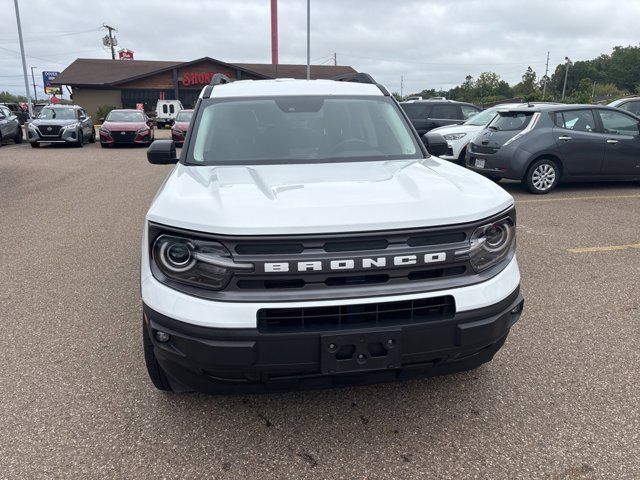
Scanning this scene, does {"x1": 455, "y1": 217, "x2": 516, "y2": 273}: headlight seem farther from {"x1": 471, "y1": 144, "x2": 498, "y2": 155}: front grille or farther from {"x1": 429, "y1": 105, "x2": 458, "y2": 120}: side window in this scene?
{"x1": 429, "y1": 105, "x2": 458, "y2": 120}: side window

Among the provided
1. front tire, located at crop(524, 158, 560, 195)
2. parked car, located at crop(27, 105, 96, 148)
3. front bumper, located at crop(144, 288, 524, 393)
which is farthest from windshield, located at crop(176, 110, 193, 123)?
front bumper, located at crop(144, 288, 524, 393)

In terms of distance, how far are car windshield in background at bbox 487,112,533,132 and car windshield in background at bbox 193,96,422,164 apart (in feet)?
19.9

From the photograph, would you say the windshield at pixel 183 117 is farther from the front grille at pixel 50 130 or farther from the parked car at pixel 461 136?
the parked car at pixel 461 136

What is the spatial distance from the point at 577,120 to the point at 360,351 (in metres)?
8.78

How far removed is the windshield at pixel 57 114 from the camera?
19.4 metres

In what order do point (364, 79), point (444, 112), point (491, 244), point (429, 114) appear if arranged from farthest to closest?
point (444, 112) < point (429, 114) < point (364, 79) < point (491, 244)

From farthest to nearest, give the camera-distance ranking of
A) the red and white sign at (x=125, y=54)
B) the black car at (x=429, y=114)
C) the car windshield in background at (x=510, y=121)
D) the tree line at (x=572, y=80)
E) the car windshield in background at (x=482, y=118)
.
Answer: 1. the tree line at (x=572, y=80)
2. the red and white sign at (x=125, y=54)
3. the black car at (x=429, y=114)
4. the car windshield in background at (x=482, y=118)
5. the car windshield in background at (x=510, y=121)

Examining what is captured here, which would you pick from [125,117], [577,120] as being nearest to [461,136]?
[577,120]

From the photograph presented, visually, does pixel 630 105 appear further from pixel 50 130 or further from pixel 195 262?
pixel 50 130

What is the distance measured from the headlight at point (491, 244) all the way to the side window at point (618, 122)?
8.25 m

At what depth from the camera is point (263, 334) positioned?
214cm

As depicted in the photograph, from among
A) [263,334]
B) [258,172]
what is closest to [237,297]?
[263,334]

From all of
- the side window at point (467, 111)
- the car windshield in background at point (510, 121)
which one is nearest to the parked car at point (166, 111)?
the side window at point (467, 111)

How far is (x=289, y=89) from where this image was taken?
4.11 m
